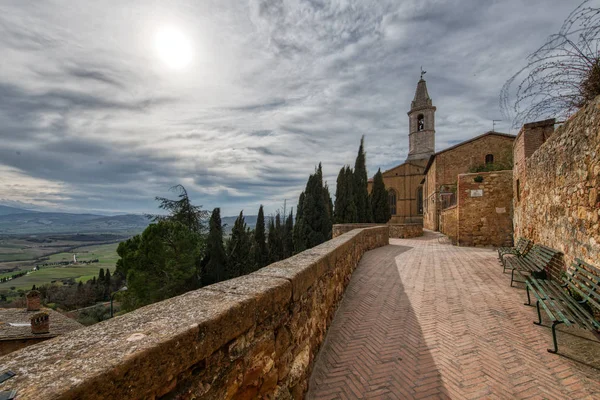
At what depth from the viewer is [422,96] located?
1571 inches

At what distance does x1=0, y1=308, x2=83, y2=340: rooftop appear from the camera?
12.4 metres

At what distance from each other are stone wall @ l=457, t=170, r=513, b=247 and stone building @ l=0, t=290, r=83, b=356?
1828cm

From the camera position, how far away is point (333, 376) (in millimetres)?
2840

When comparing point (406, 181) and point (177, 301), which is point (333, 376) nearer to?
point (177, 301)

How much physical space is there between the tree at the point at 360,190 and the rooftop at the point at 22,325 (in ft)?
74.4

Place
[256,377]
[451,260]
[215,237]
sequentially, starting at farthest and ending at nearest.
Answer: [215,237], [451,260], [256,377]

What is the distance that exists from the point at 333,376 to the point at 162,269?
21898 mm

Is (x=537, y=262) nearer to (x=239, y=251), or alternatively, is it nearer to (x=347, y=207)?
(x=347, y=207)

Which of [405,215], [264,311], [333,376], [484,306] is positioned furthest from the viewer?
[405,215]

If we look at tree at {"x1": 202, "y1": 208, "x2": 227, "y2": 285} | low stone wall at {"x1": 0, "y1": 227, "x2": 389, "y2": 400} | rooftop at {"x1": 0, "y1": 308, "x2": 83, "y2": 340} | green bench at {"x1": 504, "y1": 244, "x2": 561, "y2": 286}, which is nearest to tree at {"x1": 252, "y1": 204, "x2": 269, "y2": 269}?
tree at {"x1": 202, "y1": 208, "x2": 227, "y2": 285}

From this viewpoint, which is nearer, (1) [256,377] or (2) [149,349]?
(2) [149,349]

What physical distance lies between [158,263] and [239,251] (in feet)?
32.8

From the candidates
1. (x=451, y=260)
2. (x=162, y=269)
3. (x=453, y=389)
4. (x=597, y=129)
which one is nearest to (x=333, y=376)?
(x=453, y=389)

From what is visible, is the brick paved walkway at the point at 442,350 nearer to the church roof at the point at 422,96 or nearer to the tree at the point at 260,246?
the tree at the point at 260,246
